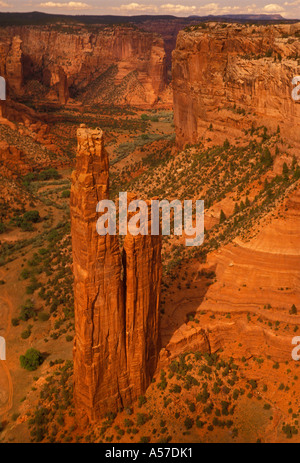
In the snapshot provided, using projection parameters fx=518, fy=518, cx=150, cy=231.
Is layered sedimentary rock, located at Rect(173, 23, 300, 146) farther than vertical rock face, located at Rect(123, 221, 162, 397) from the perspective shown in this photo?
Yes

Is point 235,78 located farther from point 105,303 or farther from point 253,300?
point 105,303

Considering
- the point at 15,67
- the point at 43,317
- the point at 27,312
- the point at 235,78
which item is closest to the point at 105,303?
the point at 43,317

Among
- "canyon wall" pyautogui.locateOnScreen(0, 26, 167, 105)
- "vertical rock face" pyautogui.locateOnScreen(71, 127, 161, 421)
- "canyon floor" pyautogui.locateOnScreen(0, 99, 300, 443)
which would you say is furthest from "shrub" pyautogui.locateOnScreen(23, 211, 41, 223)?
"canyon wall" pyautogui.locateOnScreen(0, 26, 167, 105)

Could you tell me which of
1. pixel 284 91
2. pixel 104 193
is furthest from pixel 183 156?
pixel 104 193

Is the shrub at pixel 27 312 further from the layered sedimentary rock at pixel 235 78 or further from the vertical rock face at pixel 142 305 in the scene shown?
the layered sedimentary rock at pixel 235 78

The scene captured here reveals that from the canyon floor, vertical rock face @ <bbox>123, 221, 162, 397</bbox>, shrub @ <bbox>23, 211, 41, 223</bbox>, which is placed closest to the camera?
vertical rock face @ <bbox>123, 221, 162, 397</bbox>

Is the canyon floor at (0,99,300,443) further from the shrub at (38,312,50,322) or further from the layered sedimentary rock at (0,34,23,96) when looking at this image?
the layered sedimentary rock at (0,34,23,96)
